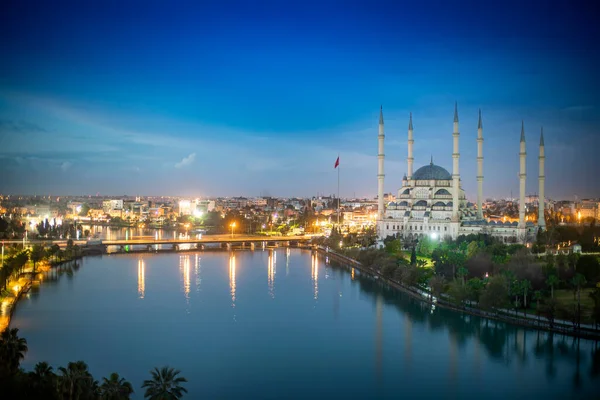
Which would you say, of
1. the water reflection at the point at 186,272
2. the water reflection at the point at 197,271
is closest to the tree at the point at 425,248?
the water reflection at the point at 197,271

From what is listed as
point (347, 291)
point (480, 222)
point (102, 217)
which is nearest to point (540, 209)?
point (480, 222)

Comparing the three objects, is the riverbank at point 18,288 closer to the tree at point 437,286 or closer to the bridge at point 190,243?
the bridge at point 190,243

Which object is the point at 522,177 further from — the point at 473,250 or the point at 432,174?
the point at 473,250

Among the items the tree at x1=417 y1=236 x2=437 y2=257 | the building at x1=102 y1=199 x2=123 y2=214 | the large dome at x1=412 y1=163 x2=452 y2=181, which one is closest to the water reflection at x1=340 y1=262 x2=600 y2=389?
the tree at x1=417 y1=236 x2=437 y2=257

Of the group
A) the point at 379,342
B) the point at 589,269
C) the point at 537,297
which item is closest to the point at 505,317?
the point at 537,297

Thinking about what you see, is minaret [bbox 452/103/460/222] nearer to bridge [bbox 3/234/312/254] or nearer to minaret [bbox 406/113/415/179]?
minaret [bbox 406/113/415/179]

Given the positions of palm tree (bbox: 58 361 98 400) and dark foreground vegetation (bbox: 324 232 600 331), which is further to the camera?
dark foreground vegetation (bbox: 324 232 600 331)

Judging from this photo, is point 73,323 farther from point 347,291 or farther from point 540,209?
point 540,209
